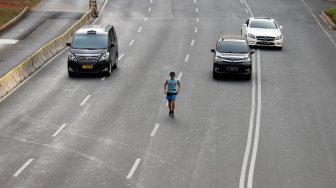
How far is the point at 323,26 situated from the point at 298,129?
1149 inches

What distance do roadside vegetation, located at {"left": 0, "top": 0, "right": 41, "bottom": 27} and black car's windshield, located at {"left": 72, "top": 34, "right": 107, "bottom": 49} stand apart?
1987 centimetres

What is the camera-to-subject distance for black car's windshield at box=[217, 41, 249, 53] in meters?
34.3

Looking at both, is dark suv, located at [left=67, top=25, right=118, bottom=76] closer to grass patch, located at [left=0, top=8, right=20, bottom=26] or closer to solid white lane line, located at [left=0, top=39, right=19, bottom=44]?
solid white lane line, located at [left=0, top=39, right=19, bottom=44]

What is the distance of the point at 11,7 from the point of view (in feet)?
201

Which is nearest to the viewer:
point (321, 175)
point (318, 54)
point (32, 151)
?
point (321, 175)

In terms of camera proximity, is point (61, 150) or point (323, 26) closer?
point (61, 150)

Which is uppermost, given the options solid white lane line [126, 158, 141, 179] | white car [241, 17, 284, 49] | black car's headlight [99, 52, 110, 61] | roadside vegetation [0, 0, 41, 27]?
solid white lane line [126, 158, 141, 179]

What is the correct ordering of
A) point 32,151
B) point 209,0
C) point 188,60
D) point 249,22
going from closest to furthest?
point 32,151 → point 188,60 → point 249,22 → point 209,0

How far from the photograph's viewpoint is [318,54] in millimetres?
41469

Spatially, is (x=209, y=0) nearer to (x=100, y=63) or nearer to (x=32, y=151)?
(x=100, y=63)

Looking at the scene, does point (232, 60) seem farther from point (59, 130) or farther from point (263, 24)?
point (263, 24)

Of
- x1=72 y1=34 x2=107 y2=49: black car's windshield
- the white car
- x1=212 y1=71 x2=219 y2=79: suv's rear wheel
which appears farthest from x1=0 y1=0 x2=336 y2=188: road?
x1=72 y1=34 x2=107 y2=49: black car's windshield

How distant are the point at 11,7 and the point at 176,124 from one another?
38441 millimetres

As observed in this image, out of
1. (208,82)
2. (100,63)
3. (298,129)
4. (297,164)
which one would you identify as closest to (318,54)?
(208,82)
